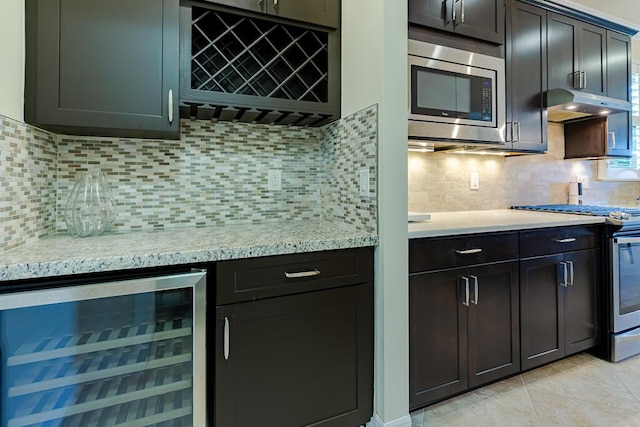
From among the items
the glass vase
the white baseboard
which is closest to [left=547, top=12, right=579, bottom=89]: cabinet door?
the white baseboard

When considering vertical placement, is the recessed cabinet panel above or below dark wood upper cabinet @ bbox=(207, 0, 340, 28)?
above

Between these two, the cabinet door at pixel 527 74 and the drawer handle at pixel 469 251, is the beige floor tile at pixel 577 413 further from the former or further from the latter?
the cabinet door at pixel 527 74

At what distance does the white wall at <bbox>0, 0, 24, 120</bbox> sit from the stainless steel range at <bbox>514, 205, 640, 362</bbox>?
310 centimetres

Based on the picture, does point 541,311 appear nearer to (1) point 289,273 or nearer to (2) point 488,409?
(2) point 488,409

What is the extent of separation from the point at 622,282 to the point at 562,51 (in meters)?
1.68

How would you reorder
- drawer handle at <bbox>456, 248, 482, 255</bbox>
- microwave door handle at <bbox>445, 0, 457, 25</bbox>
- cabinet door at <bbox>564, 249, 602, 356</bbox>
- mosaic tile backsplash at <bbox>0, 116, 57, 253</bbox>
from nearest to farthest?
mosaic tile backsplash at <bbox>0, 116, 57, 253</bbox> → drawer handle at <bbox>456, 248, 482, 255</bbox> → microwave door handle at <bbox>445, 0, 457, 25</bbox> → cabinet door at <bbox>564, 249, 602, 356</bbox>

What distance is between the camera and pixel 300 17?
1609mm

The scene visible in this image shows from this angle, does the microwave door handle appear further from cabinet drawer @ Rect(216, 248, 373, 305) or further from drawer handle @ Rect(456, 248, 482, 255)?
cabinet drawer @ Rect(216, 248, 373, 305)

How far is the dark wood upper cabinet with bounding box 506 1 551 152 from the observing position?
219 centimetres

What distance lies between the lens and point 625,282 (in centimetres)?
214

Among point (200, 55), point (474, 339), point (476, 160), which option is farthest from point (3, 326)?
point (476, 160)

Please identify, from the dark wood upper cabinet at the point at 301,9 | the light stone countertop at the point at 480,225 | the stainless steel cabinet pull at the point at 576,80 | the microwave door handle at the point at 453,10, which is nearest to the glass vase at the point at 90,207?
the dark wood upper cabinet at the point at 301,9

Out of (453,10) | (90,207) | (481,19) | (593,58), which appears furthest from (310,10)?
(593,58)

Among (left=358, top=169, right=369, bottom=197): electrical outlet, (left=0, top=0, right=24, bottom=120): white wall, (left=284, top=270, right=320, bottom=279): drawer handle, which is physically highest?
(left=0, top=0, right=24, bottom=120): white wall
